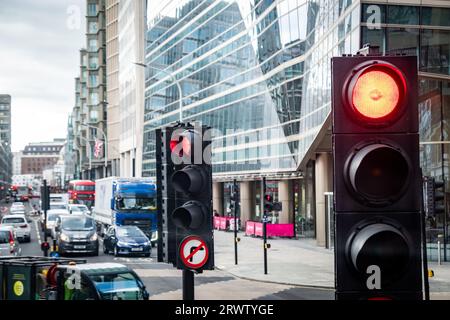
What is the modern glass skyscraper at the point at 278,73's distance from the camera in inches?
1287

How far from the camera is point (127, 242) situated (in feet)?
118

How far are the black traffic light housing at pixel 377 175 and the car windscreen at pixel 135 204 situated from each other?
38.4 metres

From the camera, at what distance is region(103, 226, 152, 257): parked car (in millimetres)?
35719

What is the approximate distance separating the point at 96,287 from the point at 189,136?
27.8 ft

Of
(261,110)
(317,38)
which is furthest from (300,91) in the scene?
(261,110)

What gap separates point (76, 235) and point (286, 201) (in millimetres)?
18206

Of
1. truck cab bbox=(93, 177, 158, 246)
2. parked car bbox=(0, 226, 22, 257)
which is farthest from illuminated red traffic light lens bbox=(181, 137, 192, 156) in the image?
truck cab bbox=(93, 177, 158, 246)

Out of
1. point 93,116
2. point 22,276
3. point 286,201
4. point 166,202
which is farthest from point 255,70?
point 93,116

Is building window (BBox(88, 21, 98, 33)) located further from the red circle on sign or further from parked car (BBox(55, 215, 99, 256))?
the red circle on sign

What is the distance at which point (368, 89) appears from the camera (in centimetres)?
383

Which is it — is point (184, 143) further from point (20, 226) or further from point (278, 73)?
point (278, 73)

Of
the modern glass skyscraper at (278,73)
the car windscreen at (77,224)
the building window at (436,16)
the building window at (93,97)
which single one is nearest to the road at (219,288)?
the car windscreen at (77,224)

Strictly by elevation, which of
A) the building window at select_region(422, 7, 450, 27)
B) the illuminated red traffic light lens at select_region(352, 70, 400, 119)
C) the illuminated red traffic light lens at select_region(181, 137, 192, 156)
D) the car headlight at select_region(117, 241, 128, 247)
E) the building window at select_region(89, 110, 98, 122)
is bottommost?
the car headlight at select_region(117, 241, 128, 247)
